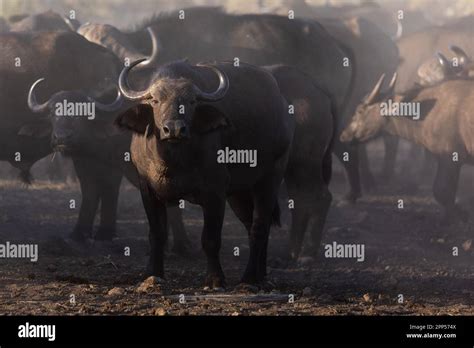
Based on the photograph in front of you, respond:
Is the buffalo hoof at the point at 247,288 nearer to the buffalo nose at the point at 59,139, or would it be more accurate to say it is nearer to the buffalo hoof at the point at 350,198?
the buffalo nose at the point at 59,139

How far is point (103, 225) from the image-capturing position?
46.2ft

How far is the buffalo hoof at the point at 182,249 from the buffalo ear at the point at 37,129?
1773 millimetres

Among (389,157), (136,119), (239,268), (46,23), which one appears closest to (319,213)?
(239,268)

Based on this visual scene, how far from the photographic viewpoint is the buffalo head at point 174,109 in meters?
10.4

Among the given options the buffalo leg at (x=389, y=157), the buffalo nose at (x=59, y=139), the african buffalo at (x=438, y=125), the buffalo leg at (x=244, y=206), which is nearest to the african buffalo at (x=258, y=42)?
the african buffalo at (x=438, y=125)

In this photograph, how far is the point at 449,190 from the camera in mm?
16328

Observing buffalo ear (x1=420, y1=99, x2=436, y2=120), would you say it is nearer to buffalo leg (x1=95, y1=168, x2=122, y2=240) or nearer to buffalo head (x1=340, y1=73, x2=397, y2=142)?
buffalo head (x1=340, y1=73, x2=397, y2=142)

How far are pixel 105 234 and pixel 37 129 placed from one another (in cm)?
131

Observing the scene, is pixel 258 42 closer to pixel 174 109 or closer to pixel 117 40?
pixel 117 40

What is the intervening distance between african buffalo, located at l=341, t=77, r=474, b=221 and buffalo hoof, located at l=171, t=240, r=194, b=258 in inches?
156

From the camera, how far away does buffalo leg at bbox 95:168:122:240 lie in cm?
1410

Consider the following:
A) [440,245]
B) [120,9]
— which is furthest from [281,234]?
[120,9]

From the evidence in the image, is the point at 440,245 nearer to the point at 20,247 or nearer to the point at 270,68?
the point at 270,68

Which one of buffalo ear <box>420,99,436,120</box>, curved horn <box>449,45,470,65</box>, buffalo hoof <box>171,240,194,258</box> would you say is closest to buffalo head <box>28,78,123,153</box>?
buffalo hoof <box>171,240,194,258</box>
